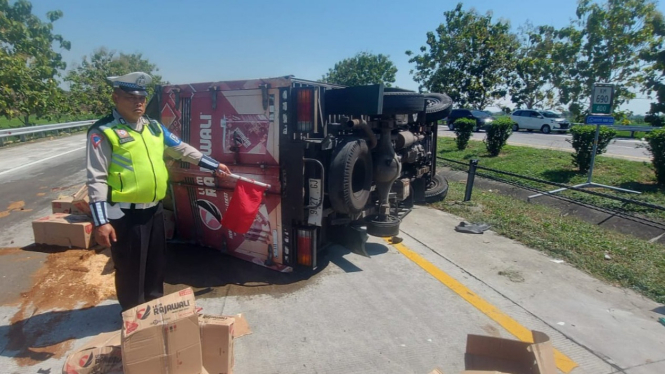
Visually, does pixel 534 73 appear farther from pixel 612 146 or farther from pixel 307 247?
pixel 307 247

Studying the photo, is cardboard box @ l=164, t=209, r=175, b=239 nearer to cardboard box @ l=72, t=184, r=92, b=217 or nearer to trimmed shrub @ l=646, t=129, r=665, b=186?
cardboard box @ l=72, t=184, r=92, b=217

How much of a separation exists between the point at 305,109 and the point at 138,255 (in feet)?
6.39

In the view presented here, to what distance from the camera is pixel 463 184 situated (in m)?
9.86

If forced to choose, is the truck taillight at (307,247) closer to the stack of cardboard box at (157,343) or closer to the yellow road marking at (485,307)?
the yellow road marking at (485,307)

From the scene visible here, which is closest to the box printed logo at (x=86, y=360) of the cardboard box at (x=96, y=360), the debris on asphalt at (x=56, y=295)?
the cardboard box at (x=96, y=360)

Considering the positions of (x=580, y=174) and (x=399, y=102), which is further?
(x=580, y=174)

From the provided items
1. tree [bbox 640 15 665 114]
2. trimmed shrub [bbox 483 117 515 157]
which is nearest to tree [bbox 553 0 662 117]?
tree [bbox 640 15 665 114]

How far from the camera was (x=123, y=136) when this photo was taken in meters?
2.86

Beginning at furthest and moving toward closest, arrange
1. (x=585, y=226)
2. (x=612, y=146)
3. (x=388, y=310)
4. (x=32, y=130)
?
1. (x=612, y=146)
2. (x=32, y=130)
3. (x=585, y=226)
4. (x=388, y=310)

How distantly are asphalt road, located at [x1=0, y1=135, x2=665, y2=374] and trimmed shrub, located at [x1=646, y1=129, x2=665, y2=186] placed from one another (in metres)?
5.87

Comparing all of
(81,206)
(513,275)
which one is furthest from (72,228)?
(513,275)

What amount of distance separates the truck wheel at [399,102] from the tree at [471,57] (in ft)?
82.3

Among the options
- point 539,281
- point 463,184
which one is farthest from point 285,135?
point 463,184

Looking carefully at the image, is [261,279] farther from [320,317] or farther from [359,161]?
[359,161]
